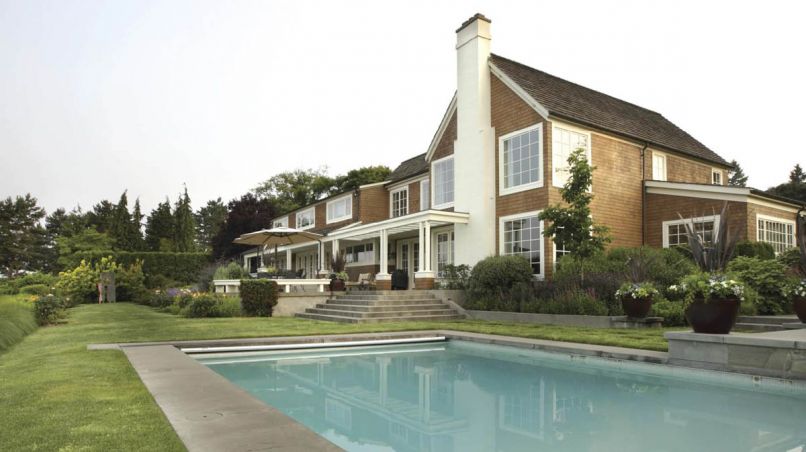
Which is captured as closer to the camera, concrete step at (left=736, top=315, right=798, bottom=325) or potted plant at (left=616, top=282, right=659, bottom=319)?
concrete step at (left=736, top=315, right=798, bottom=325)

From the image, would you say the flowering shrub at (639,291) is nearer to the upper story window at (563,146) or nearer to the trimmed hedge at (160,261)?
the upper story window at (563,146)

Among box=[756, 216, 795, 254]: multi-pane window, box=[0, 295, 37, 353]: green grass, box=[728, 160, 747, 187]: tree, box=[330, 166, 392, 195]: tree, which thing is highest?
box=[728, 160, 747, 187]: tree

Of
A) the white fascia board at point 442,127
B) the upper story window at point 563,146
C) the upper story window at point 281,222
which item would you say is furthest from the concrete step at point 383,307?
the upper story window at point 281,222

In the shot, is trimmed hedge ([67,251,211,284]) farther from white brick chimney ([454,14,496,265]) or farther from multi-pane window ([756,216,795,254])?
multi-pane window ([756,216,795,254])

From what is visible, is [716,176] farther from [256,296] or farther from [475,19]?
[256,296]

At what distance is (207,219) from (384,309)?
75.7 meters

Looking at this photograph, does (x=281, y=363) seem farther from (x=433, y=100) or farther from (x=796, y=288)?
(x=433, y=100)

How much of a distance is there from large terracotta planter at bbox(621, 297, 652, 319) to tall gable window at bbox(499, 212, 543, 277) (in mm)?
4927

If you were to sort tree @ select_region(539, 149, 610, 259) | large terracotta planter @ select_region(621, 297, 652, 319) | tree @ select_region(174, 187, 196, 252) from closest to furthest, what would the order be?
1. large terracotta planter @ select_region(621, 297, 652, 319)
2. tree @ select_region(539, 149, 610, 259)
3. tree @ select_region(174, 187, 196, 252)

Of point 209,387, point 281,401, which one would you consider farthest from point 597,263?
point 209,387

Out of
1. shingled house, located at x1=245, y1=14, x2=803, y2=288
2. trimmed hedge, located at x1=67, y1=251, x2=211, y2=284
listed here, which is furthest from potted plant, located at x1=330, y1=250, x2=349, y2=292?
trimmed hedge, located at x1=67, y1=251, x2=211, y2=284

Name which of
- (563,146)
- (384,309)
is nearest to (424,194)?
(563,146)

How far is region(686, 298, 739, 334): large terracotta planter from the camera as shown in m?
7.48

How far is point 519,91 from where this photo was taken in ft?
61.0
